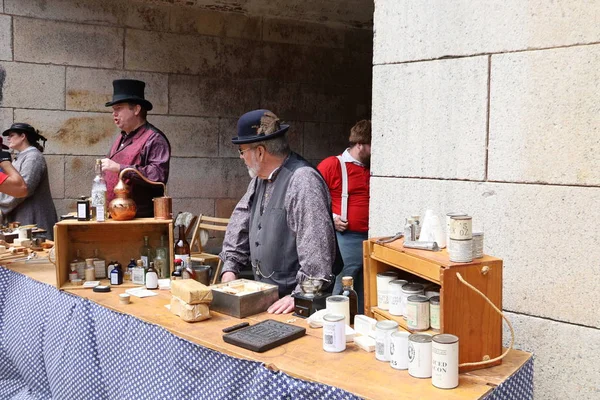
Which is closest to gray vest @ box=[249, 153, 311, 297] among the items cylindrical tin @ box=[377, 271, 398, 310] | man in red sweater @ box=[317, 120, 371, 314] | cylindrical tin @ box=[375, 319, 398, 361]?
cylindrical tin @ box=[377, 271, 398, 310]

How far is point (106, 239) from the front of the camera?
333cm

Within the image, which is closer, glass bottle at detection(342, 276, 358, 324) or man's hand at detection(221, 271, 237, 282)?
glass bottle at detection(342, 276, 358, 324)

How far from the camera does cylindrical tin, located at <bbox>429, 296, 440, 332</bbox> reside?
2086 mm

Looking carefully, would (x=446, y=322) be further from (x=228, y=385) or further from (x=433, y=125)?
(x=433, y=125)

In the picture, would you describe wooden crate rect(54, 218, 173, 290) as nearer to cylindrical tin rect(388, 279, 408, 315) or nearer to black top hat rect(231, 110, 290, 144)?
black top hat rect(231, 110, 290, 144)

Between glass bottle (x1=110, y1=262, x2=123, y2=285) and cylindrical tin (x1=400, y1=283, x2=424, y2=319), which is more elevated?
cylindrical tin (x1=400, y1=283, x2=424, y2=319)

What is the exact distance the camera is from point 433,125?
308cm

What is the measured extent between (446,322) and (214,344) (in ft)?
2.77

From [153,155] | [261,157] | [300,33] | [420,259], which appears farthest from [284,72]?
[420,259]

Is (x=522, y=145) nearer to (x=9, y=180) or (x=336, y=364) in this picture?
(x=336, y=364)

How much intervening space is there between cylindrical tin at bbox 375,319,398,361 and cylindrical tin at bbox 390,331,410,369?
1.5 inches

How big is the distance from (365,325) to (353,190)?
240cm

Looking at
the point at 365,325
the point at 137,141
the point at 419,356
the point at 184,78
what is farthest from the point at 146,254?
the point at 184,78

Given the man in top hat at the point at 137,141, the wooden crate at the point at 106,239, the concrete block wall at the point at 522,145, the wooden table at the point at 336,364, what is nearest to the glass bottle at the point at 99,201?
the wooden crate at the point at 106,239
